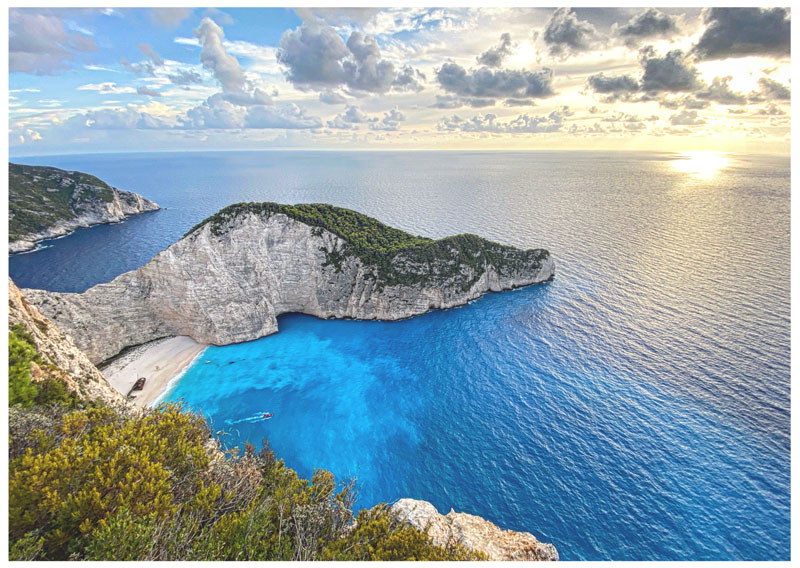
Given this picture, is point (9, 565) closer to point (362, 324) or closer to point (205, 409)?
point (205, 409)

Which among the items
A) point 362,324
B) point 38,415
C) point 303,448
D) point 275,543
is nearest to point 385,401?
point 303,448

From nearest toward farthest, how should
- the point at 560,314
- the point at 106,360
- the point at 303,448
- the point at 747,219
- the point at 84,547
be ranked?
the point at 84,547 → the point at 303,448 → the point at 106,360 → the point at 560,314 → the point at 747,219

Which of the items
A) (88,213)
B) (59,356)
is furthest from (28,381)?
(88,213)

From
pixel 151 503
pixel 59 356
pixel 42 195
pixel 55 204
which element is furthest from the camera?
pixel 42 195

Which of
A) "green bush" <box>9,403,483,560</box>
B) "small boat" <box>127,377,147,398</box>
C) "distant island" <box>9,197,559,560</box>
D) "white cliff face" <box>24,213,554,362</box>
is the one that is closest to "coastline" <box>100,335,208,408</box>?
"small boat" <box>127,377,147,398</box>

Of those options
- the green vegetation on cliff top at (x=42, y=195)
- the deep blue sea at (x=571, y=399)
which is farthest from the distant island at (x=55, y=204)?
the deep blue sea at (x=571, y=399)

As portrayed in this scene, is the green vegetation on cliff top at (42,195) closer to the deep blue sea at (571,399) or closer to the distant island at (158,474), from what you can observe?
the deep blue sea at (571,399)

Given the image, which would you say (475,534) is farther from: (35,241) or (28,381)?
(35,241)
